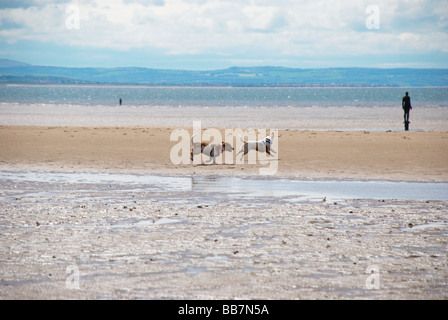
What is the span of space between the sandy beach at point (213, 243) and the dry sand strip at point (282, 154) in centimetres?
41

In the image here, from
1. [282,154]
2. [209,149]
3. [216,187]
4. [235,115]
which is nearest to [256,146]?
[282,154]

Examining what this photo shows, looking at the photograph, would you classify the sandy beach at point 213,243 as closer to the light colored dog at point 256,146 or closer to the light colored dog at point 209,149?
the light colored dog at point 209,149

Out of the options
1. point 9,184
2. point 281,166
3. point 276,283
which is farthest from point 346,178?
point 276,283

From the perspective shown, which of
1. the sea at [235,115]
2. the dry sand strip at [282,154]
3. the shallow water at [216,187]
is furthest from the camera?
the sea at [235,115]

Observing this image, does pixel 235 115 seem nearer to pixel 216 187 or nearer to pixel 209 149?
pixel 209 149

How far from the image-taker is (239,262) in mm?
8164

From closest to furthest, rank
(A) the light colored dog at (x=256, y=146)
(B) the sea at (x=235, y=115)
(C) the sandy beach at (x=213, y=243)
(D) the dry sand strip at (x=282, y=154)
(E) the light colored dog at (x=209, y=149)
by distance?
(C) the sandy beach at (x=213, y=243) < (D) the dry sand strip at (x=282, y=154) < (E) the light colored dog at (x=209, y=149) < (A) the light colored dog at (x=256, y=146) < (B) the sea at (x=235, y=115)

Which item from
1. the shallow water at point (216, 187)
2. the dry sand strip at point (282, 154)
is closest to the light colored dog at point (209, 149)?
the dry sand strip at point (282, 154)

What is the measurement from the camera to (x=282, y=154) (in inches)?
872

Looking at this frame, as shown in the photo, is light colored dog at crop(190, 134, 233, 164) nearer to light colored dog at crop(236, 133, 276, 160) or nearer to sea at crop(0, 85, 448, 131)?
light colored dog at crop(236, 133, 276, 160)

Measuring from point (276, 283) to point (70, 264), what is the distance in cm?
277

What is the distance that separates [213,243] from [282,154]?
43.4ft

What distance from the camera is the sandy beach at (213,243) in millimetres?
7113
